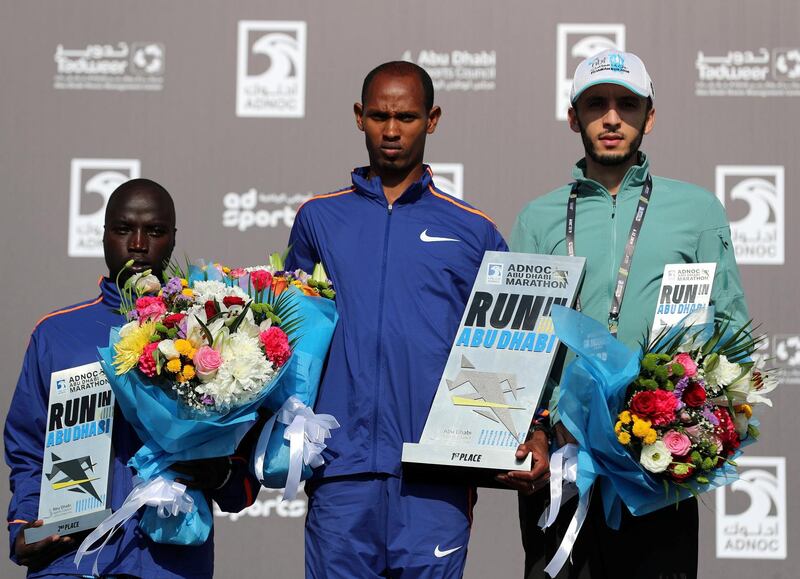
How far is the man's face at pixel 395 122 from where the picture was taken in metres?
3.02

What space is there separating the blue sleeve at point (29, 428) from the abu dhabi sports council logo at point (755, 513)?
2.80 m

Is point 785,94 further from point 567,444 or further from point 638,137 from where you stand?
point 567,444

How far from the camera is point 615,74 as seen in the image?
2980mm

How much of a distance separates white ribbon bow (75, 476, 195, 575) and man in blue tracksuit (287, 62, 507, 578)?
328mm

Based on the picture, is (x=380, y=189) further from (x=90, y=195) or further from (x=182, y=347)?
(x=90, y=195)

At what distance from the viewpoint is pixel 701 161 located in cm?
476

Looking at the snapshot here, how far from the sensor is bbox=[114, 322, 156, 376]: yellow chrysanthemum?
2619 millimetres

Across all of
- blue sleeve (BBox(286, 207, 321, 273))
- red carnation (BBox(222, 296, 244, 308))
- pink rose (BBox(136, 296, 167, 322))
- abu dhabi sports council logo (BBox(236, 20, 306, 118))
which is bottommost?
pink rose (BBox(136, 296, 167, 322))

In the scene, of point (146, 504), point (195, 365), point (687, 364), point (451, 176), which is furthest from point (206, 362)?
point (451, 176)

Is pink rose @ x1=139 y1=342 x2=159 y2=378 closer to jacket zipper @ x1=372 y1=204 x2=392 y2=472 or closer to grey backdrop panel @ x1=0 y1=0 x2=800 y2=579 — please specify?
jacket zipper @ x1=372 y1=204 x2=392 y2=472

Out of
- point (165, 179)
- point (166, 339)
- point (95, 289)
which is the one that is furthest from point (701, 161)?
point (166, 339)

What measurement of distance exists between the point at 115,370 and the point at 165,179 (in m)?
2.22

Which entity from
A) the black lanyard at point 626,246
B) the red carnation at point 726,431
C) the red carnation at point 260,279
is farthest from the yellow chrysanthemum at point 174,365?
the red carnation at point 726,431

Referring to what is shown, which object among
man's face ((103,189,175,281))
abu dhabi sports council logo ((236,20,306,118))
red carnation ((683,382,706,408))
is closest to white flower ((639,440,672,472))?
red carnation ((683,382,706,408))
